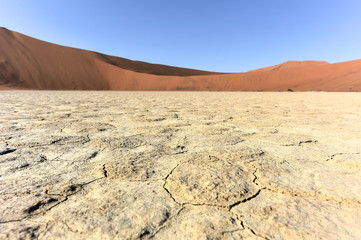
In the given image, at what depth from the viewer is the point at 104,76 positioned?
1934cm

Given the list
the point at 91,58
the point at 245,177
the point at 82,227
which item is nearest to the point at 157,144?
the point at 245,177

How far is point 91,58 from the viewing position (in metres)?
21.5

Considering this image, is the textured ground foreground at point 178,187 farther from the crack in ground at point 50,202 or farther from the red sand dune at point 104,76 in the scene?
the red sand dune at point 104,76

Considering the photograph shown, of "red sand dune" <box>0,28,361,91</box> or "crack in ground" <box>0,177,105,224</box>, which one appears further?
"red sand dune" <box>0,28,361,91</box>

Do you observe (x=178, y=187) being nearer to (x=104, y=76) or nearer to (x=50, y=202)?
(x=50, y=202)

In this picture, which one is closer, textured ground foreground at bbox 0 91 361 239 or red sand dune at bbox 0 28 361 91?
textured ground foreground at bbox 0 91 361 239

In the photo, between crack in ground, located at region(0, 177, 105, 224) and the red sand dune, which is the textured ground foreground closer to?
crack in ground, located at region(0, 177, 105, 224)

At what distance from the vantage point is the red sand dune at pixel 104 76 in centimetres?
1483

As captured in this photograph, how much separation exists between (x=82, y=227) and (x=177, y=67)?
32.1 meters

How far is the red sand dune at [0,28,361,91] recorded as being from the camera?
48.6 ft

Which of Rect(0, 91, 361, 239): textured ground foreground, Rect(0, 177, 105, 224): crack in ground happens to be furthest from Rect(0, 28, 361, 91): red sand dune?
Rect(0, 177, 105, 224): crack in ground

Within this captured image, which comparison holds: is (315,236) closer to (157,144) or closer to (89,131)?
(157,144)

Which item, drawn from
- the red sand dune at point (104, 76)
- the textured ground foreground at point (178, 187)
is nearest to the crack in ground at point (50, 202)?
the textured ground foreground at point (178, 187)

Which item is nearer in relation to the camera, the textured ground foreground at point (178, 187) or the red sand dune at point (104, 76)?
the textured ground foreground at point (178, 187)
